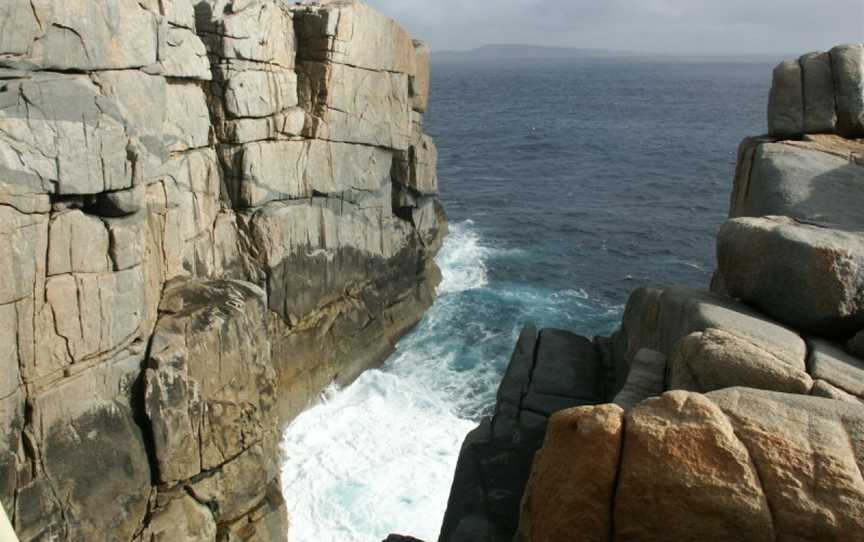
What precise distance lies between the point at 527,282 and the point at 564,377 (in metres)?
20.8

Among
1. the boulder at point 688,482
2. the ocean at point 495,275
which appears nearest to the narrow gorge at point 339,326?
the boulder at point 688,482

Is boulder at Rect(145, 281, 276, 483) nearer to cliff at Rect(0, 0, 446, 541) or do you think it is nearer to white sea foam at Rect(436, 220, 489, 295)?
cliff at Rect(0, 0, 446, 541)

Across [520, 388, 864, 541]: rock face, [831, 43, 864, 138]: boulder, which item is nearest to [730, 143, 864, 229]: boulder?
[831, 43, 864, 138]: boulder

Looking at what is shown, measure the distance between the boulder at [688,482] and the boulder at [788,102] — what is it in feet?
33.6

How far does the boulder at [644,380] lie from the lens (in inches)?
324

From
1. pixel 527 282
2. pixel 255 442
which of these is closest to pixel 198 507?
pixel 255 442

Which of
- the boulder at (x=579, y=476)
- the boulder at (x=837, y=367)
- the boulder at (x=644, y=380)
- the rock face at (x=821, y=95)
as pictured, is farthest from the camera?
the rock face at (x=821, y=95)

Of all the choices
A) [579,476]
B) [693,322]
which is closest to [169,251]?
[693,322]

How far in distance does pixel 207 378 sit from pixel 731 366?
11095 millimetres

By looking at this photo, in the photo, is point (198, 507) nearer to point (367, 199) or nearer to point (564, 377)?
point (564, 377)

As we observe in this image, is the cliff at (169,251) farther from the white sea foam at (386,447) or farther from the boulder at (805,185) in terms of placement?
the boulder at (805,185)

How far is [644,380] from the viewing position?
8672mm

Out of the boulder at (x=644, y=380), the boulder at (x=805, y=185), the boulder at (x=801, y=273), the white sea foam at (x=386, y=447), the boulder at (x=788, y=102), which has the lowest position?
the white sea foam at (x=386, y=447)

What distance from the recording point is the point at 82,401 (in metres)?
13.4
